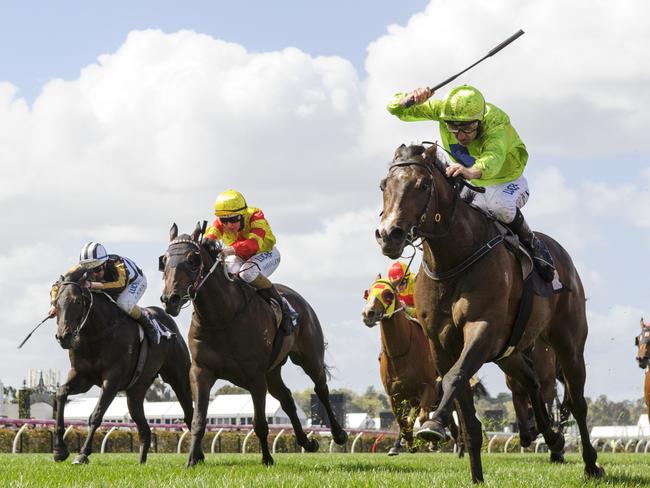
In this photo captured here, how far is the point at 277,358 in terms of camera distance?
11703mm

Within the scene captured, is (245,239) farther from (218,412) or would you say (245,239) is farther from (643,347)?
(218,412)

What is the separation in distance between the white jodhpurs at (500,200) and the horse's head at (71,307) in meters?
4.97

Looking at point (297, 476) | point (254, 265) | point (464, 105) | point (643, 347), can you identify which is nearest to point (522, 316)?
point (464, 105)

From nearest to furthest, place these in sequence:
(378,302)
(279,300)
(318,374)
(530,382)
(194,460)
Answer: (530,382), (194,460), (279,300), (318,374), (378,302)

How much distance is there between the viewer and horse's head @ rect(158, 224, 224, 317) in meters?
10.0

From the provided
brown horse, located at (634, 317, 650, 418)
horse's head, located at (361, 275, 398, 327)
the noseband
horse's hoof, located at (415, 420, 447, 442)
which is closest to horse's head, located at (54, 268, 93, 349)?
horse's head, located at (361, 275, 398, 327)

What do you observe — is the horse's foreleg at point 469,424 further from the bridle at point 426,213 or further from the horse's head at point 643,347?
the horse's head at point 643,347

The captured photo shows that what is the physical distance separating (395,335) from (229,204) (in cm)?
447

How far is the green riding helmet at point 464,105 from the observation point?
768 centimetres

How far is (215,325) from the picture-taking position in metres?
10.6

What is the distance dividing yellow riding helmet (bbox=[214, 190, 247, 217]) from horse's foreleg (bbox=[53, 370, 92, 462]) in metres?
2.51

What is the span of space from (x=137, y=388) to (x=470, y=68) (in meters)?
6.36

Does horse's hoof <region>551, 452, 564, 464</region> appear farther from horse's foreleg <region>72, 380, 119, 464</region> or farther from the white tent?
the white tent

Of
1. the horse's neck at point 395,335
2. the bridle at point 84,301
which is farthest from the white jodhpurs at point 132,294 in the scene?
the horse's neck at point 395,335
